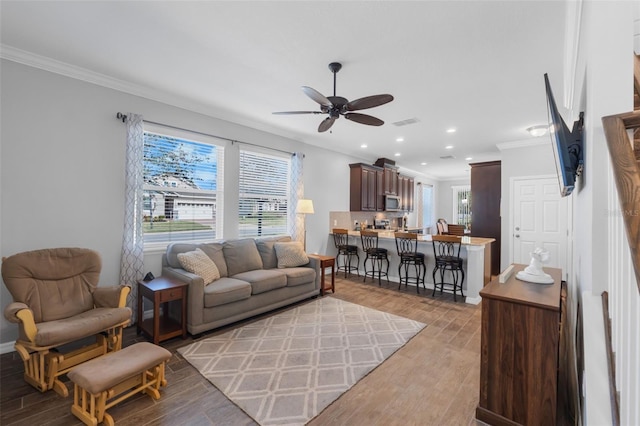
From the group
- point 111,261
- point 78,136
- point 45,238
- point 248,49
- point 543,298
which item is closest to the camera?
point 543,298

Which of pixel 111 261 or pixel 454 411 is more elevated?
pixel 111 261

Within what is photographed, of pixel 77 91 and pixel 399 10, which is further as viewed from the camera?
pixel 77 91

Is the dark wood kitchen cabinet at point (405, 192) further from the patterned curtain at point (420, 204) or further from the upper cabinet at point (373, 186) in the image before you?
the patterned curtain at point (420, 204)

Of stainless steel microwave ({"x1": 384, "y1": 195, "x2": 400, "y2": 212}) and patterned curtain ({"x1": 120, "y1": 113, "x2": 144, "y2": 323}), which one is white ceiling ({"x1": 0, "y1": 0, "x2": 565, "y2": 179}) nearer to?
patterned curtain ({"x1": 120, "y1": 113, "x2": 144, "y2": 323})

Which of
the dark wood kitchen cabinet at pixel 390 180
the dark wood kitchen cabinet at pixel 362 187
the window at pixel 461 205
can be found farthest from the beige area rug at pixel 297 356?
the window at pixel 461 205

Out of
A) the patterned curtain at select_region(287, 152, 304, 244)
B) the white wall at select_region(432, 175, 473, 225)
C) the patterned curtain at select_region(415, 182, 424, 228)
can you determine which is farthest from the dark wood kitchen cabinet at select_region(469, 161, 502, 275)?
the white wall at select_region(432, 175, 473, 225)

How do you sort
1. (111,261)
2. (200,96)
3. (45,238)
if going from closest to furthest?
1. (45,238)
2. (111,261)
3. (200,96)

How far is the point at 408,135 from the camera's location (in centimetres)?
544

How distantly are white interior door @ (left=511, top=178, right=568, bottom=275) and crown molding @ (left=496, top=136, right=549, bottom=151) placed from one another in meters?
0.69

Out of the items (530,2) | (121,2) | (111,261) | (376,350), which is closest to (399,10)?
(530,2)

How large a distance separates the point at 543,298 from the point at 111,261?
13.8 ft

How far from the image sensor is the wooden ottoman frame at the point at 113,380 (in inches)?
71.9

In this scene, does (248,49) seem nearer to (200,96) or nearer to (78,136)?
(200,96)

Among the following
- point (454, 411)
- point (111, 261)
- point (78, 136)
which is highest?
point (78, 136)
